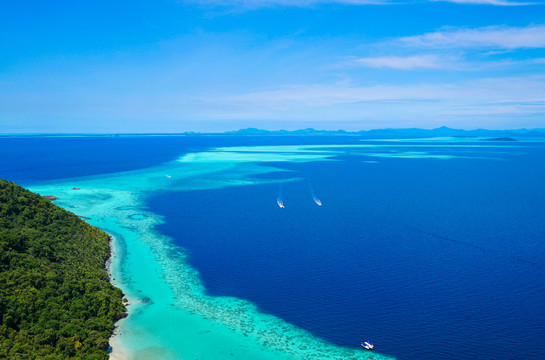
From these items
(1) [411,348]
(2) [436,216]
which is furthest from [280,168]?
(1) [411,348]

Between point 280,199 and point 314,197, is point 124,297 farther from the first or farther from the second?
point 314,197

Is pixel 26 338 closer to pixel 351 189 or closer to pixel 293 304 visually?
pixel 293 304

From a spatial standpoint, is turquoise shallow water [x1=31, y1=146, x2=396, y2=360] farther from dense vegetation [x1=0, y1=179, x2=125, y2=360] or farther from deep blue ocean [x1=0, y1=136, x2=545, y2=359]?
dense vegetation [x1=0, y1=179, x2=125, y2=360]

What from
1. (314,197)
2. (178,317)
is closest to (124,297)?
(178,317)

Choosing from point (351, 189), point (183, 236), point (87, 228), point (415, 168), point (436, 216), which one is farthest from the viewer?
point (415, 168)

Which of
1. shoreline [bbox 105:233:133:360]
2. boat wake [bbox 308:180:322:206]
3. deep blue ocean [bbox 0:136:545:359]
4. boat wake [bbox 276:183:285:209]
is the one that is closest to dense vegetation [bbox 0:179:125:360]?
shoreline [bbox 105:233:133:360]

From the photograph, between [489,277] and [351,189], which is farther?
[351,189]
